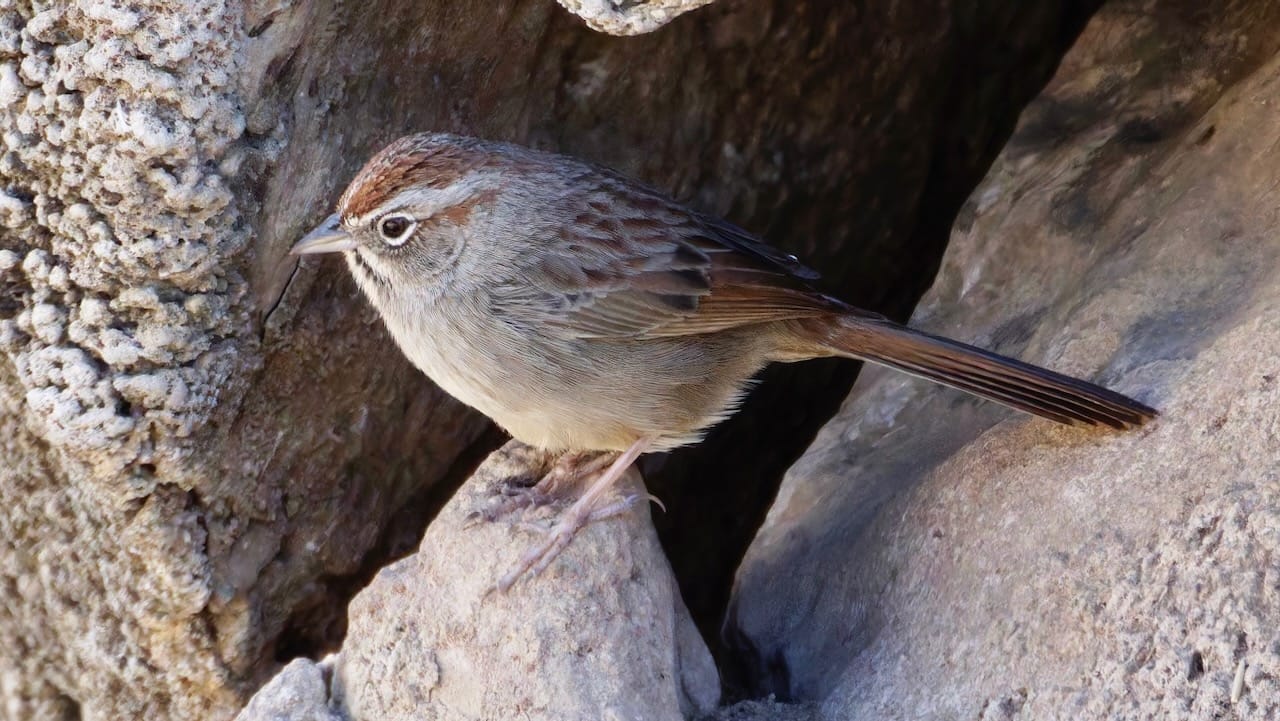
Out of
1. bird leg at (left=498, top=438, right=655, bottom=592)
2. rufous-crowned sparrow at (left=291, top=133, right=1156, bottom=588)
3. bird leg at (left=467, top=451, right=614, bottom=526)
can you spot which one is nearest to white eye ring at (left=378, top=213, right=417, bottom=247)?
rufous-crowned sparrow at (left=291, top=133, right=1156, bottom=588)

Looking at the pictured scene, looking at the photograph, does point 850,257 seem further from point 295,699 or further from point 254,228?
point 295,699

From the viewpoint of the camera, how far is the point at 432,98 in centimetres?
420

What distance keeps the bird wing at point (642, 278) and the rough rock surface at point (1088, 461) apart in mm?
650

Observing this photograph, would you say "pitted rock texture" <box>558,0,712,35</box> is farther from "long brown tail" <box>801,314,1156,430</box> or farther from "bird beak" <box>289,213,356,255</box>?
"long brown tail" <box>801,314,1156,430</box>

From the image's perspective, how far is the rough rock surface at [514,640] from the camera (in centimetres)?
331

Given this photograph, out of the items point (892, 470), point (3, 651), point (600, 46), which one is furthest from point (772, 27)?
point (3, 651)

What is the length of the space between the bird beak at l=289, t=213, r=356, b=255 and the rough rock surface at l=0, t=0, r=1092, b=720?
0.47 feet

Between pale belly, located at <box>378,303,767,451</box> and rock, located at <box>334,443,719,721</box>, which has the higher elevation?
pale belly, located at <box>378,303,767,451</box>

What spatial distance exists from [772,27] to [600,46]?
0.69 meters

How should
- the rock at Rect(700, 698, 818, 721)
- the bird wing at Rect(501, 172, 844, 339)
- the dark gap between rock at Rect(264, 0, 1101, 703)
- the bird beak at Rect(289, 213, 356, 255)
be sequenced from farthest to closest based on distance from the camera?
1. the dark gap between rock at Rect(264, 0, 1101, 703)
2. the bird wing at Rect(501, 172, 844, 339)
3. the bird beak at Rect(289, 213, 356, 255)
4. the rock at Rect(700, 698, 818, 721)

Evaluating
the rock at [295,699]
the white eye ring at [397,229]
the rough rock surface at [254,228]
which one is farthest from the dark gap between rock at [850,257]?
the rock at [295,699]

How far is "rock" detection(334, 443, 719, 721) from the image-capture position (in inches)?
130

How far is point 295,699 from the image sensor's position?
3.49 meters

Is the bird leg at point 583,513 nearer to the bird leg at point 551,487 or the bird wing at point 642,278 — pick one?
the bird leg at point 551,487
